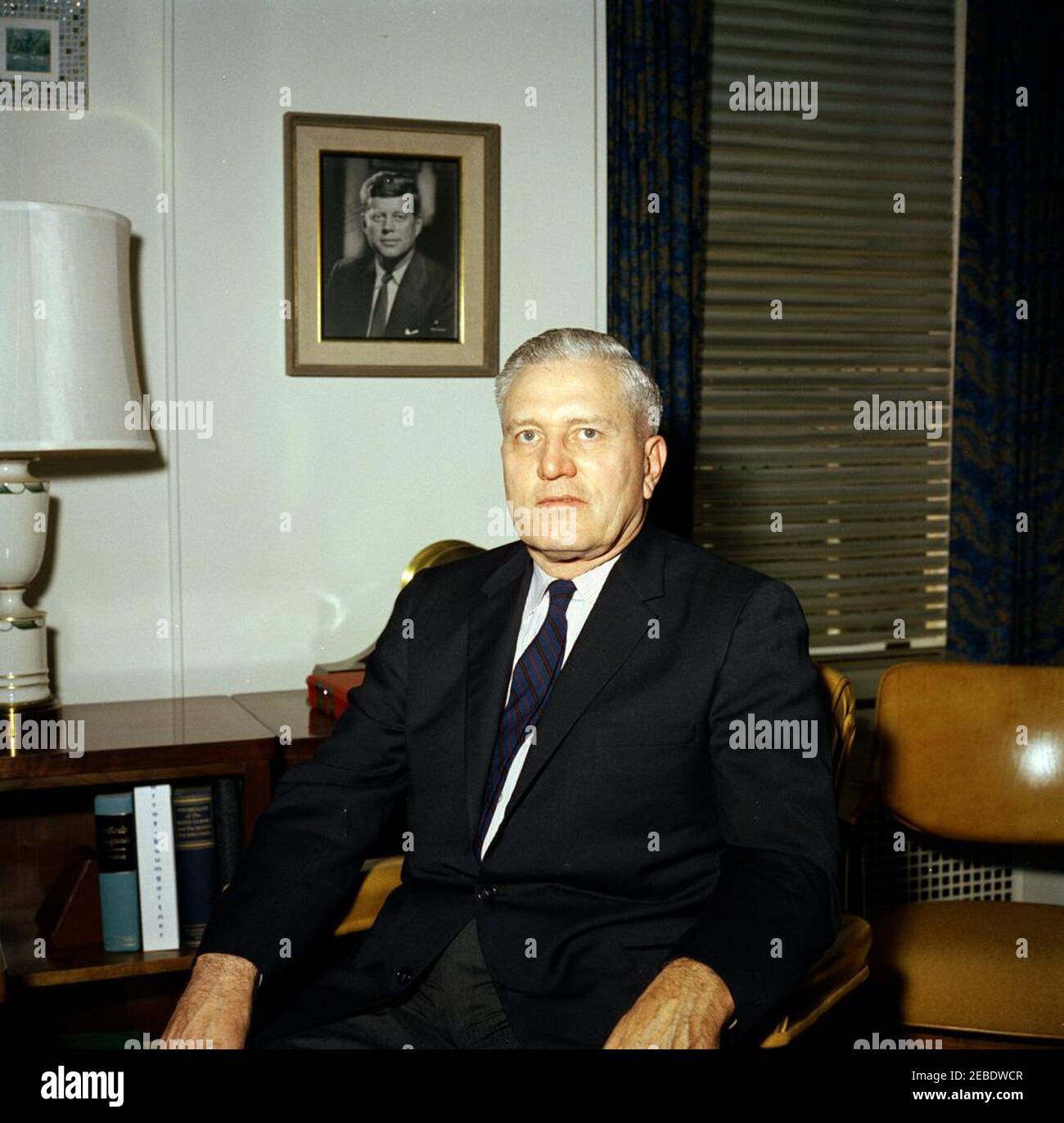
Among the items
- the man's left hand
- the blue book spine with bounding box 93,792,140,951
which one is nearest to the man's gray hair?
the man's left hand

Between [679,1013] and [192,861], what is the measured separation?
1.32 m

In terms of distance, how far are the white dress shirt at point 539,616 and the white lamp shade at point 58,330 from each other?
1005mm

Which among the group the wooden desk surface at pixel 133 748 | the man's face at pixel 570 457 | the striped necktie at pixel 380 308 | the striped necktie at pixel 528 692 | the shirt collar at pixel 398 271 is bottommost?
the wooden desk surface at pixel 133 748

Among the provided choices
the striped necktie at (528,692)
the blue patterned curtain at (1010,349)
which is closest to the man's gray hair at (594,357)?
the striped necktie at (528,692)

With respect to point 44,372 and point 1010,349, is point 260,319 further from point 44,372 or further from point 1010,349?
point 1010,349

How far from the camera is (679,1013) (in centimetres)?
165

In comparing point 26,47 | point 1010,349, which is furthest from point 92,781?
point 1010,349

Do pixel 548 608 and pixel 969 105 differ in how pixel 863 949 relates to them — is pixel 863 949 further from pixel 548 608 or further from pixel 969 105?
pixel 969 105

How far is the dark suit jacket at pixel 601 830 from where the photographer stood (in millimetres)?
1848

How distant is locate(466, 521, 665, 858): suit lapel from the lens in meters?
1.97

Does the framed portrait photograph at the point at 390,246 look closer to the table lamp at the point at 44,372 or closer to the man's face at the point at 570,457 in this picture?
the table lamp at the point at 44,372

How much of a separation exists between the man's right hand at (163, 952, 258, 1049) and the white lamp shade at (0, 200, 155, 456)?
3.77 ft

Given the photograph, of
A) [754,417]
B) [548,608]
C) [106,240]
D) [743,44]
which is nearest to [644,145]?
[743,44]

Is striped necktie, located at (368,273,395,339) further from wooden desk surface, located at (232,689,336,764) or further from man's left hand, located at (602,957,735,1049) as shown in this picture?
man's left hand, located at (602,957,735,1049)
